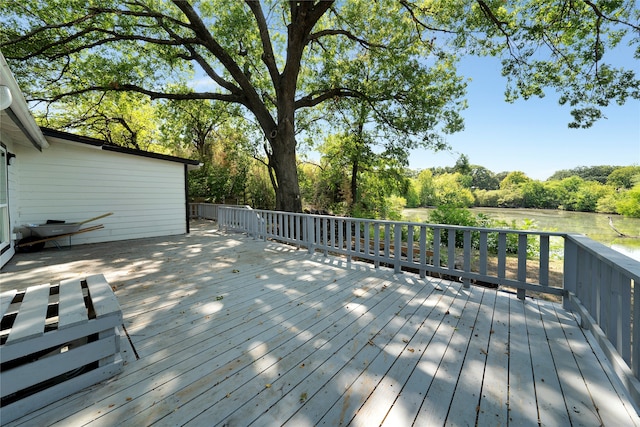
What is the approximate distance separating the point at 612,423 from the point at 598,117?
751cm

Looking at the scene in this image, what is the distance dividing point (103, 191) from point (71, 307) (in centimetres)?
638

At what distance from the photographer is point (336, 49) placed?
9.55 m

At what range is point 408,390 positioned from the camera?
1.58 metres

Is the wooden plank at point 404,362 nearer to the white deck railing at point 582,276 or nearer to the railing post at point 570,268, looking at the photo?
the white deck railing at point 582,276

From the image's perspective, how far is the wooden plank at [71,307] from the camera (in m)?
1.54

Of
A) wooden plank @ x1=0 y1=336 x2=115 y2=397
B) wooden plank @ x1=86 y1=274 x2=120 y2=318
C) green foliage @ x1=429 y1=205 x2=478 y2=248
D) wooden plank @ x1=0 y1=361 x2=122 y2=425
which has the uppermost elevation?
green foliage @ x1=429 y1=205 x2=478 y2=248

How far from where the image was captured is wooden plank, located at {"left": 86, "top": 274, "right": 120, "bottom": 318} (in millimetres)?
1662

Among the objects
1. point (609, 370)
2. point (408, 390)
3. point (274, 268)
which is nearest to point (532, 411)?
point (408, 390)

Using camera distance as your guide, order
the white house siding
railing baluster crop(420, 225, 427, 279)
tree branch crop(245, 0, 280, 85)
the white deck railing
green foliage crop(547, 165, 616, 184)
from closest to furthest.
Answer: the white deck railing < railing baluster crop(420, 225, 427, 279) < the white house siding < tree branch crop(245, 0, 280, 85) < green foliage crop(547, 165, 616, 184)

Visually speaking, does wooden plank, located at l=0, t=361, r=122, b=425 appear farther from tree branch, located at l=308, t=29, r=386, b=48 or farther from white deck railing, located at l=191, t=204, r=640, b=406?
tree branch, located at l=308, t=29, r=386, b=48

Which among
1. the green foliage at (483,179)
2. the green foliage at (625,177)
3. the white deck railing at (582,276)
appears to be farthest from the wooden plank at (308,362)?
the green foliage at (483,179)

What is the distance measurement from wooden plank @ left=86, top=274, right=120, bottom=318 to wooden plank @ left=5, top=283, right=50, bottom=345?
0.79ft

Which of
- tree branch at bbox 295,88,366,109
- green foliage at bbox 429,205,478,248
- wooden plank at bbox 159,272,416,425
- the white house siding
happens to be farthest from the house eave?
green foliage at bbox 429,205,478,248

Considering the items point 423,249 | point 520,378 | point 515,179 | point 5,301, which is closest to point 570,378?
point 520,378
